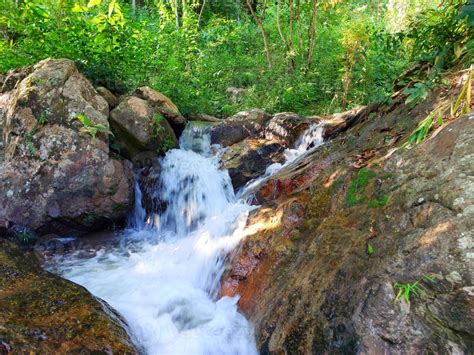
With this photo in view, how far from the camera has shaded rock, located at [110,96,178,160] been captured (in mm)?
6707

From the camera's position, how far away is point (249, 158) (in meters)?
7.31

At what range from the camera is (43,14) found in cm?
629

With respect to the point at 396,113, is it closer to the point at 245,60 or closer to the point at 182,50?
the point at 182,50

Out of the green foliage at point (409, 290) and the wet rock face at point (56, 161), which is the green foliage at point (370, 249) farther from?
the wet rock face at point (56, 161)

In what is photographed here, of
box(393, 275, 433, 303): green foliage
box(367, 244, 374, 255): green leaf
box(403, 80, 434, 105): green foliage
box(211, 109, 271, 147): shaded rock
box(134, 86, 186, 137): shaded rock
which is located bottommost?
box(393, 275, 433, 303): green foliage

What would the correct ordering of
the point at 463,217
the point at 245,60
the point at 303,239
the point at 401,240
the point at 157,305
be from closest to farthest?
the point at 463,217, the point at 401,240, the point at 303,239, the point at 157,305, the point at 245,60

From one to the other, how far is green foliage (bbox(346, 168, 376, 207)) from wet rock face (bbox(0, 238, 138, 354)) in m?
2.40

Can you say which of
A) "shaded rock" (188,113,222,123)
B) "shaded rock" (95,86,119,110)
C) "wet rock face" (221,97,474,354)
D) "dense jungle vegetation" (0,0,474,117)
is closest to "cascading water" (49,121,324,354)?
"wet rock face" (221,97,474,354)

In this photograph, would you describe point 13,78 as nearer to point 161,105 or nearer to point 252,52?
point 161,105

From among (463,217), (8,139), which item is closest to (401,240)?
(463,217)

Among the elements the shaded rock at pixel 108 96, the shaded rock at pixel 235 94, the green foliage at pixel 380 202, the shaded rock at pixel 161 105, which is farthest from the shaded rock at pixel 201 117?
the green foliage at pixel 380 202

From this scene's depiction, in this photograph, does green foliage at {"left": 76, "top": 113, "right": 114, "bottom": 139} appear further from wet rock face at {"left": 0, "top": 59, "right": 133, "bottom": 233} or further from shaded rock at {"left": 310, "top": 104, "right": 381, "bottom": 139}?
shaded rock at {"left": 310, "top": 104, "right": 381, "bottom": 139}

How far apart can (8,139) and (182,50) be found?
580 cm

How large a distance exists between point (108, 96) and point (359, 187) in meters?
5.65
